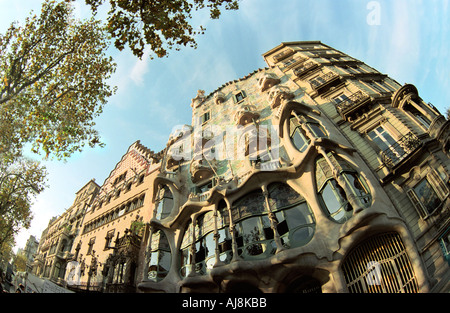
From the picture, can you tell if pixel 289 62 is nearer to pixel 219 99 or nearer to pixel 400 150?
pixel 219 99

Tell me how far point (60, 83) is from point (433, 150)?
20195mm

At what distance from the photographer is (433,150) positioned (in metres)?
11.6

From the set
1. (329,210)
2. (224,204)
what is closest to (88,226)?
(224,204)

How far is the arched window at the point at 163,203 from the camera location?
19734 mm

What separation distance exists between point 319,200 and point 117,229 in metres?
18.7

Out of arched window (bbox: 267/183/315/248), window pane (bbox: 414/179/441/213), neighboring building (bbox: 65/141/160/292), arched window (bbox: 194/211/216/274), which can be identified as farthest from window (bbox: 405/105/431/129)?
neighboring building (bbox: 65/141/160/292)

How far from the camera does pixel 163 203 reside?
2033 centimetres

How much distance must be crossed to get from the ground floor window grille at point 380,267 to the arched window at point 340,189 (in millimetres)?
→ 1508

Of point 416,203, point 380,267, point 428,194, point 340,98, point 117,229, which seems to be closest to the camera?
point 380,267

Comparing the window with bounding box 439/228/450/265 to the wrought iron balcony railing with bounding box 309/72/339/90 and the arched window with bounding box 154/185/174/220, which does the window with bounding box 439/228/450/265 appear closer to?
the wrought iron balcony railing with bounding box 309/72/339/90

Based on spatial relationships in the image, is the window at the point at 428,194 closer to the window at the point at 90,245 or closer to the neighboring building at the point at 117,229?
the neighboring building at the point at 117,229

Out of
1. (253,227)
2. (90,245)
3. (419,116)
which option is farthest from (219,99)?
(90,245)

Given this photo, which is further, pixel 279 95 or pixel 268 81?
pixel 268 81

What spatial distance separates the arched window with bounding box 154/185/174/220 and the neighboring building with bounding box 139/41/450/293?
0.08 m
